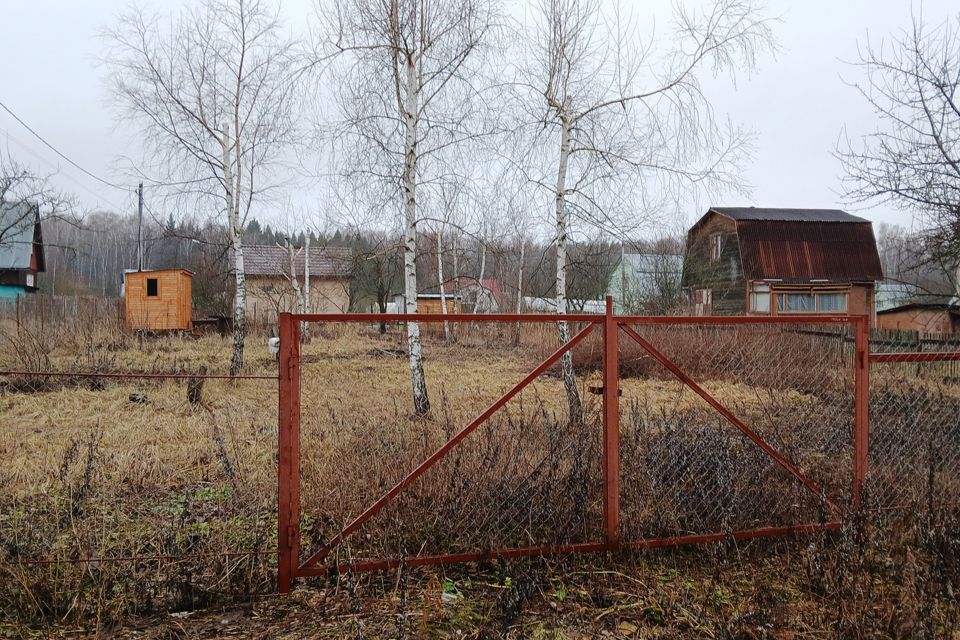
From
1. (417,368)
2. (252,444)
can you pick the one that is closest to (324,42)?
(417,368)

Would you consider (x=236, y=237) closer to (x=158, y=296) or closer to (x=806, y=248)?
(x=158, y=296)

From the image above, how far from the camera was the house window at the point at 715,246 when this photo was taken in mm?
27750

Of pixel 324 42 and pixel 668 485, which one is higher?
pixel 324 42

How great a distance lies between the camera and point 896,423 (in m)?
5.43

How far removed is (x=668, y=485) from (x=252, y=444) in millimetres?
4146

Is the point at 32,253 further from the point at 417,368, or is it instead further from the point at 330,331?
the point at 417,368

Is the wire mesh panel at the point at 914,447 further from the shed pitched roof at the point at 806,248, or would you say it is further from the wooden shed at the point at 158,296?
the wooden shed at the point at 158,296

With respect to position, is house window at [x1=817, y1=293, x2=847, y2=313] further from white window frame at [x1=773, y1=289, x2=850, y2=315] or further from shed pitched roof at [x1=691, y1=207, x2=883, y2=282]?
shed pitched roof at [x1=691, y1=207, x2=883, y2=282]

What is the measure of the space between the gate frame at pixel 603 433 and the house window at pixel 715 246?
84.4 feet

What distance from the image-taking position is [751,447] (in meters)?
4.81

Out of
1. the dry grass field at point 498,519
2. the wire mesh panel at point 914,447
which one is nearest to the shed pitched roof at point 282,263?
the dry grass field at point 498,519

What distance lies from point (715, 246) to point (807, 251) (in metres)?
4.03

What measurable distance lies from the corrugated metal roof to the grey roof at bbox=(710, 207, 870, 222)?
189 mm

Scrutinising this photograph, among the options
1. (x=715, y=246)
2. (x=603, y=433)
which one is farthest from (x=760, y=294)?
(x=603, y=433)
